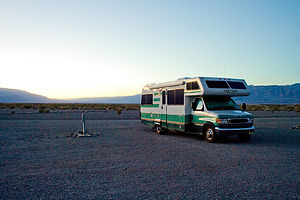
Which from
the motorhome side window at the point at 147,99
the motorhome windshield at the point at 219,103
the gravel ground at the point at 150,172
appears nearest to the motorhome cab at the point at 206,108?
the motorhome windshield at the point at 219,103

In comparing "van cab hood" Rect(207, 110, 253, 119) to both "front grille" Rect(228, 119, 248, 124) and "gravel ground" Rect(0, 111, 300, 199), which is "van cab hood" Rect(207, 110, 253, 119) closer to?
"front grille" Rect(228, 119, 248, 124)

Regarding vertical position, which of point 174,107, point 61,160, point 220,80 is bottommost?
point 61,160

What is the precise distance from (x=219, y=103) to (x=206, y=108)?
33.1 inches

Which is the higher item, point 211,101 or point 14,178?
point 211,101

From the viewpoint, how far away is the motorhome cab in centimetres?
1099

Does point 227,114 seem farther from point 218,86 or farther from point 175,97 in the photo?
point 175,97

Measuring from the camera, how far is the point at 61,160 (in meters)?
7.96

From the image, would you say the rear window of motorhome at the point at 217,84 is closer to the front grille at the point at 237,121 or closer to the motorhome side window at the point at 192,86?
the motorhome side window at the point at 192,86

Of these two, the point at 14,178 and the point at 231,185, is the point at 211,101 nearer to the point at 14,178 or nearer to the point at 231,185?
the point at 231,185

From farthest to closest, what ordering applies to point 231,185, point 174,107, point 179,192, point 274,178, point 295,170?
point 174,107 → point 295,170 → point 274,178 → point 231,185 → point 179,192

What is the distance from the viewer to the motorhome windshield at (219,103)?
1180cm

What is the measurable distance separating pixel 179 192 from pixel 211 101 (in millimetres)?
7509

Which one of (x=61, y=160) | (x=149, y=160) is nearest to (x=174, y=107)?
(x=149, y=160)

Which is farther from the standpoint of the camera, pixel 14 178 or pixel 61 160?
pixel 61 160
